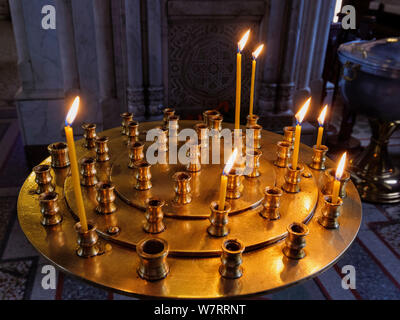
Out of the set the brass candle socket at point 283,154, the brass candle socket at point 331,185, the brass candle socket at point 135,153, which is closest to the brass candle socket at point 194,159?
the brass candle socket at point 135,153

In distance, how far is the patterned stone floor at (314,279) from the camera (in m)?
1.98

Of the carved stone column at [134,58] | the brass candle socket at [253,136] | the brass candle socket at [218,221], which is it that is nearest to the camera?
the brass candle socket at [218,221]

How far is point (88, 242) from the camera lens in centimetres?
90

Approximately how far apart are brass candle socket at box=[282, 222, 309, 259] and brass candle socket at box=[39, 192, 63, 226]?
60 cm

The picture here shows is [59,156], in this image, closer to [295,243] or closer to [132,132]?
[132,132]

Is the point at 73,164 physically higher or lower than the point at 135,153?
higher

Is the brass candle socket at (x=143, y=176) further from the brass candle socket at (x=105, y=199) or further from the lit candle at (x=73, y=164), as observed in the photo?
the lit candle at (x=73, y=164)

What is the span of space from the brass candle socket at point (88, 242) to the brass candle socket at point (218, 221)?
0.29 m

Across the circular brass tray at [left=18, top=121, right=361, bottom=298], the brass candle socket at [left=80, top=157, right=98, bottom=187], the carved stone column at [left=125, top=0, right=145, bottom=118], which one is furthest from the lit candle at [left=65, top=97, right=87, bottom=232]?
the carved stone column at [left=125, top=0, right=145, bottom=118]

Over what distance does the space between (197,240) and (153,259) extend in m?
0.18

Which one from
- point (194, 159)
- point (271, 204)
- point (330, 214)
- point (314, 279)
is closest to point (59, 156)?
point (194, 159)

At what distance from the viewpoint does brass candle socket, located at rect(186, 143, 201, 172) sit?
123cm

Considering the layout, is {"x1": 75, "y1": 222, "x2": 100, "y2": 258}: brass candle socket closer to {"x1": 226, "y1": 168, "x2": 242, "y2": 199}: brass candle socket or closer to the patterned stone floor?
{"x1": 226, "y1": 168, "x2": 242, "y2": 199}: brass candle socket
